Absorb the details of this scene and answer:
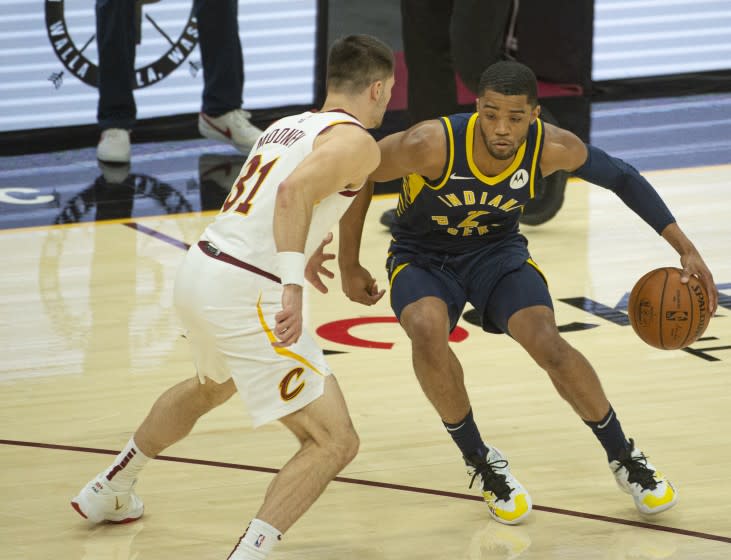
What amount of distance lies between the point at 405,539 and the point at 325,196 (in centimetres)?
117

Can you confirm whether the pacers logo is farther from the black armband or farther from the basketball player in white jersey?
the basketball player in white jersey

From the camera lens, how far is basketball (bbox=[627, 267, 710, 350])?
4.70 metres

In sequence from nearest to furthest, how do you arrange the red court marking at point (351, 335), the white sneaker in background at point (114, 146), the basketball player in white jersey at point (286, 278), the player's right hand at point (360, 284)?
the basketball player in white jersey at point (286, 278)
the player's right hand at point (360, 284)
the red court marking at point (351, 335)
the white sneaker in background at point (114, 146)

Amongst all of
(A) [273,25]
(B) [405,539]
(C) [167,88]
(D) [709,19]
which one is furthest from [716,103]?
(B) [405,539]

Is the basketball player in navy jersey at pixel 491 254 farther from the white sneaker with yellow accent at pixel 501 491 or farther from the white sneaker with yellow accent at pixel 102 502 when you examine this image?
the white sneaker with yellow accent at pixel 102 502

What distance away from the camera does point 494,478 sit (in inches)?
175

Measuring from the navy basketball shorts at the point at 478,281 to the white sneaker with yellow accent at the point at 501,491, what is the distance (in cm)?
43

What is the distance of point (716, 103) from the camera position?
11227 mm

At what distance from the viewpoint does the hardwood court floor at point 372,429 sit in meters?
4.31

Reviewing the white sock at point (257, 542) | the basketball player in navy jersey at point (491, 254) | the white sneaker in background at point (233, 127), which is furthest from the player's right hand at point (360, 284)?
the white sneaker in background at point (233, 127)

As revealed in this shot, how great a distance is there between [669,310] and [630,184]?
452 millimetres

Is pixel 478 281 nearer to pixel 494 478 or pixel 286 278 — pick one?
pixel 494 478

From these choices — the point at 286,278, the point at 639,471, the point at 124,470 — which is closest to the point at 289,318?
the point at 286,278

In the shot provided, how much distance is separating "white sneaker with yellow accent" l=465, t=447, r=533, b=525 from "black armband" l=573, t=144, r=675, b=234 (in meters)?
0.92
